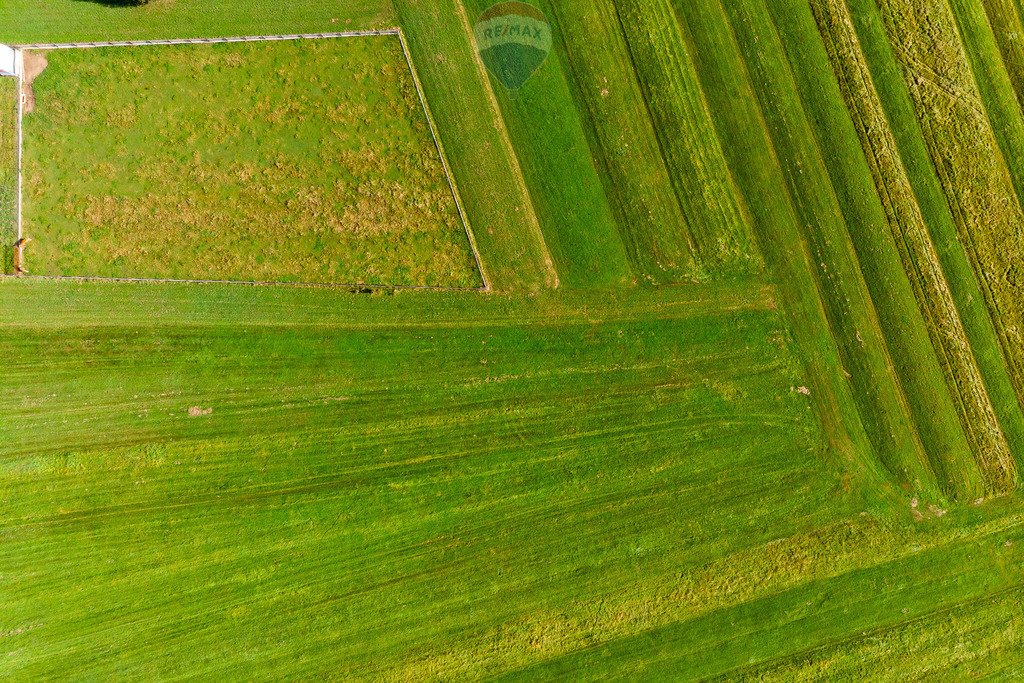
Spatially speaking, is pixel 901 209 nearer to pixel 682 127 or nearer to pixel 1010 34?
pixel 1010 34

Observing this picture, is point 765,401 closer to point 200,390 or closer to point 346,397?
point 346,397

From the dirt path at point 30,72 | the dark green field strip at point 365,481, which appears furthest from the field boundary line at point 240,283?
the dirt path at point 30,72

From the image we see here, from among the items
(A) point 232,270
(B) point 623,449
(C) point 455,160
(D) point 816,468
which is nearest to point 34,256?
(A) point 232,270

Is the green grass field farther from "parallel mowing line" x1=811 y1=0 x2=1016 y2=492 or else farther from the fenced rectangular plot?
the fenced rectangular plot

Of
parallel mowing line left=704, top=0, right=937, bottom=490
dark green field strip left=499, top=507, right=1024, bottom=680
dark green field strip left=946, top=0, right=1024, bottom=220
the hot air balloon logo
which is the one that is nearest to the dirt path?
the hot air balloon logo

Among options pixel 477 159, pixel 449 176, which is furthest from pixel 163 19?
pixel 477 159
